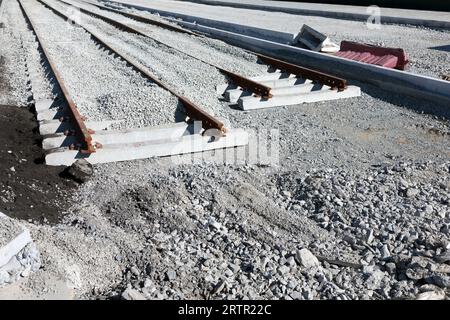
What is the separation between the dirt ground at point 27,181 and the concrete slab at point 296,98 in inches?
159

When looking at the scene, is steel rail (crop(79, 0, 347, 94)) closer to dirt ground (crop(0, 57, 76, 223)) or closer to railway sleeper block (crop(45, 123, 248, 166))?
railway sleeper block (crop(45, 123, 248, 166))

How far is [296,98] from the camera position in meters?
10.2

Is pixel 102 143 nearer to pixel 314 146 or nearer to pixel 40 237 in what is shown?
pixel 40 237

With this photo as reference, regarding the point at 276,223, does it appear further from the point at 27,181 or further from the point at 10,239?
the point at 27,181

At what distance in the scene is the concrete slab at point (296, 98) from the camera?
9.92m

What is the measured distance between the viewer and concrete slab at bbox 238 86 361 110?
32.6 ft

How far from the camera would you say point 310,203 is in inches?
235

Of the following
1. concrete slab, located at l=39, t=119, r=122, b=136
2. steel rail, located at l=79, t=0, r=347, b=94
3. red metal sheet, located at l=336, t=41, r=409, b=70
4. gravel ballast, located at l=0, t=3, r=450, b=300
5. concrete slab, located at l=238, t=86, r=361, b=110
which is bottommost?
gravel ballast, located at l=0, t=3, r=450, b=300

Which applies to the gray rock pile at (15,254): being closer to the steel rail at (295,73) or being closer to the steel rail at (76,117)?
the steel rail at (76,117)

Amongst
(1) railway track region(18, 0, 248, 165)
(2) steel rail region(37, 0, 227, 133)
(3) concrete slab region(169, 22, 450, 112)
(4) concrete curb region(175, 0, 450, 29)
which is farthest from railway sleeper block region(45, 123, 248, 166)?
(4) concrete curb region(175, 0, 450, 29)

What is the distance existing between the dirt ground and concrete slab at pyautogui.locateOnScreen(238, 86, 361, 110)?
13.3 feet
